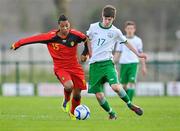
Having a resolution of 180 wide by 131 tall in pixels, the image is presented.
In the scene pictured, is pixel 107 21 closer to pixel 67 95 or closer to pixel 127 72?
pixel 67 95

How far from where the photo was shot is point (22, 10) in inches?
2862

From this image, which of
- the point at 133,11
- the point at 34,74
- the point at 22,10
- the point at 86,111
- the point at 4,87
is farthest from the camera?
the point at 22,10

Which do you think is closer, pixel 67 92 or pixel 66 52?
pixel 66 52

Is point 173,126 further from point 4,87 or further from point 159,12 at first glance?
point 159,12

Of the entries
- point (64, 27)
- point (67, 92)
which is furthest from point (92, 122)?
point (64, 27)

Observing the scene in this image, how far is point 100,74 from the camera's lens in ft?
52.3

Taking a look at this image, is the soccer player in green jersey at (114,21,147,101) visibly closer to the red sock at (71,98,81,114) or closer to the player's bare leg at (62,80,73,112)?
the player's bare leg at (62,80,73,112)

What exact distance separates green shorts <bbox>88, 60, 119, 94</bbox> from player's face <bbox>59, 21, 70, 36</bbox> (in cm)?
87

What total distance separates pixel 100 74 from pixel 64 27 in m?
1.21

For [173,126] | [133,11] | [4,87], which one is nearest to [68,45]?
[173,126]

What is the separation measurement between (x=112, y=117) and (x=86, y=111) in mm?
580

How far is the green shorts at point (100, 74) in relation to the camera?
1588 cm

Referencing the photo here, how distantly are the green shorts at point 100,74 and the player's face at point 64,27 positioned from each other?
87 centimetres

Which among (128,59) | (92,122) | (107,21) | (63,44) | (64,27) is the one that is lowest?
(92,122)
